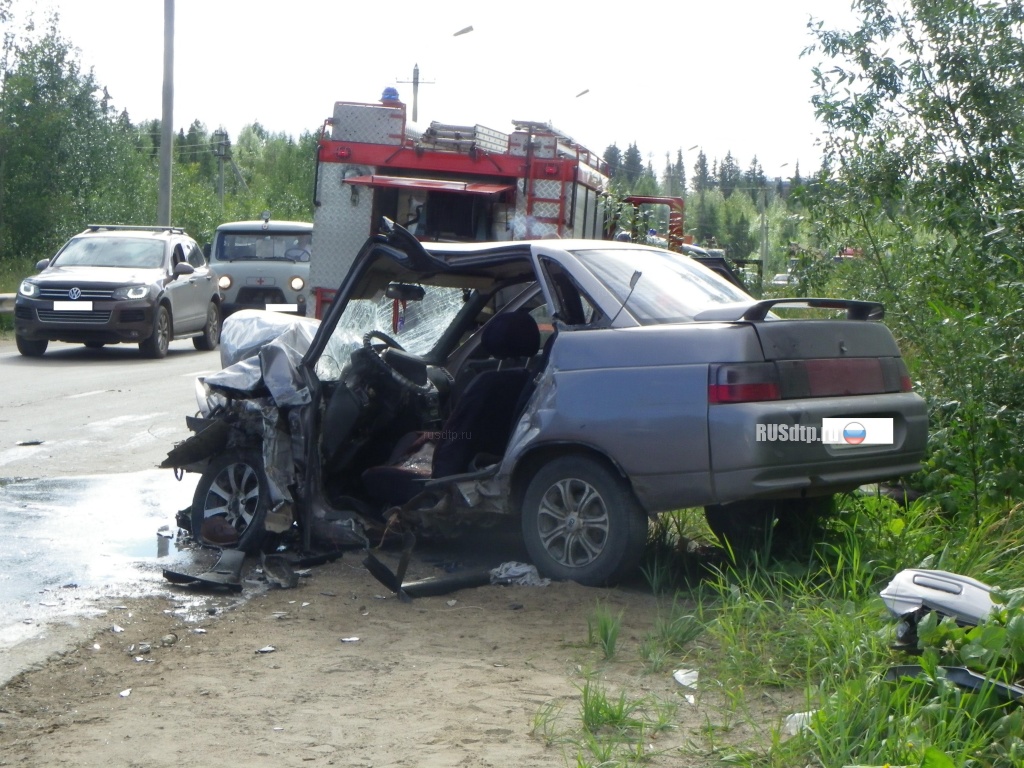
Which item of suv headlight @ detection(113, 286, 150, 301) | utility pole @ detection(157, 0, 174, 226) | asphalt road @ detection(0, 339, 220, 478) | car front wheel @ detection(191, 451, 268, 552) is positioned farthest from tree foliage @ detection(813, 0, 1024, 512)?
utility pole @ detection(157, 0, 174, 226)

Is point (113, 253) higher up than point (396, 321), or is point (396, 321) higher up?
point (113, 253)

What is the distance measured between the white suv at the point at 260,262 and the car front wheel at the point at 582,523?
15952 mm

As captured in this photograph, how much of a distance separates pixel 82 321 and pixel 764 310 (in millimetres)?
14462

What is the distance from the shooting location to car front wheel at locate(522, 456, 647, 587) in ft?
17.5

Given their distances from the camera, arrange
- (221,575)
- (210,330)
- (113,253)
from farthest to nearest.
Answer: (210,330) < (113,253) < (221,575)

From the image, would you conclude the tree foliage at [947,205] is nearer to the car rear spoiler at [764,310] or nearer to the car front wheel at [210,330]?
the car rear spoiler at [764,310]

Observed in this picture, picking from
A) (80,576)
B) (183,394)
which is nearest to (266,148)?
(183,394)

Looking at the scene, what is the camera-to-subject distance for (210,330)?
68.1ft

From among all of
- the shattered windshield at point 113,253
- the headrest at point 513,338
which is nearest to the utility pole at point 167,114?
the shattered windshield at point 113,253

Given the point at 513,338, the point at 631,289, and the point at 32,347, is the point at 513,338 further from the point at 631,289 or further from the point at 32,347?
the point at 32,347

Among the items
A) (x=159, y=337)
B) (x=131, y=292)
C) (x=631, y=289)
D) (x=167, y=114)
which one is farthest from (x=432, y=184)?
(x=167, y=114)

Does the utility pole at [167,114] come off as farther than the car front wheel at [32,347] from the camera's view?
Yes

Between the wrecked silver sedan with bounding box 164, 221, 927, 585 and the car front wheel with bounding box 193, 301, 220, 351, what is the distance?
13.6 meters

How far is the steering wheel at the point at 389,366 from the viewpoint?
6.61 m
